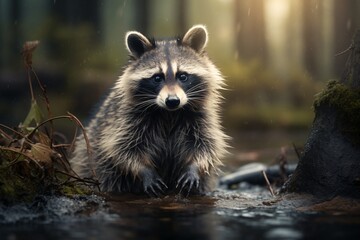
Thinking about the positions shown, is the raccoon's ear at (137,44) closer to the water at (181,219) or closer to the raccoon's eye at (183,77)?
the raccoon's eye at (183,77)

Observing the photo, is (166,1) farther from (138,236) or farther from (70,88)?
(138,236)

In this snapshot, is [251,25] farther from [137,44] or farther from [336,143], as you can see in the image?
[336,143]

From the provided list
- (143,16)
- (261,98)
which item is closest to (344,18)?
(261,98)

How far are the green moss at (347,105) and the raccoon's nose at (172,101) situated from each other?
115cm

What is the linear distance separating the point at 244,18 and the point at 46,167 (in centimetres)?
1942

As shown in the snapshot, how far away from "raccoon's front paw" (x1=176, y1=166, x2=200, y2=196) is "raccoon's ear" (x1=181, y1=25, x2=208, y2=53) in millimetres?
1221

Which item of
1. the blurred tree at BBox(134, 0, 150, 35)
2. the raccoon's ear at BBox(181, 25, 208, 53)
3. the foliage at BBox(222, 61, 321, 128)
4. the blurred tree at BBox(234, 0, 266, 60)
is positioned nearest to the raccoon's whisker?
the raccoon's ear at BBox(181, 25, 208, 53)

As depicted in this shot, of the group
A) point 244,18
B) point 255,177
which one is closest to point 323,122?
point 255,177

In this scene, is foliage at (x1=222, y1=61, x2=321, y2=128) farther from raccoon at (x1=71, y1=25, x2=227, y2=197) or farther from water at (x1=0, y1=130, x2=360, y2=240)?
water at (x1=0, y1=130, x2=360, y2=240)

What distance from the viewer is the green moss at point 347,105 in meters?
4.88

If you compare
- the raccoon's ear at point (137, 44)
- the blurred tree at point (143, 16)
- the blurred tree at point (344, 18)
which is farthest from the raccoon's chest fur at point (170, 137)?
the blurred tree at point (143, 16)

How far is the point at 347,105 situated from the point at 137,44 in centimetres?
218

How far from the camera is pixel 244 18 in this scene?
2347cm

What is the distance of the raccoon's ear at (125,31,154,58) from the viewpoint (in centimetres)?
619
